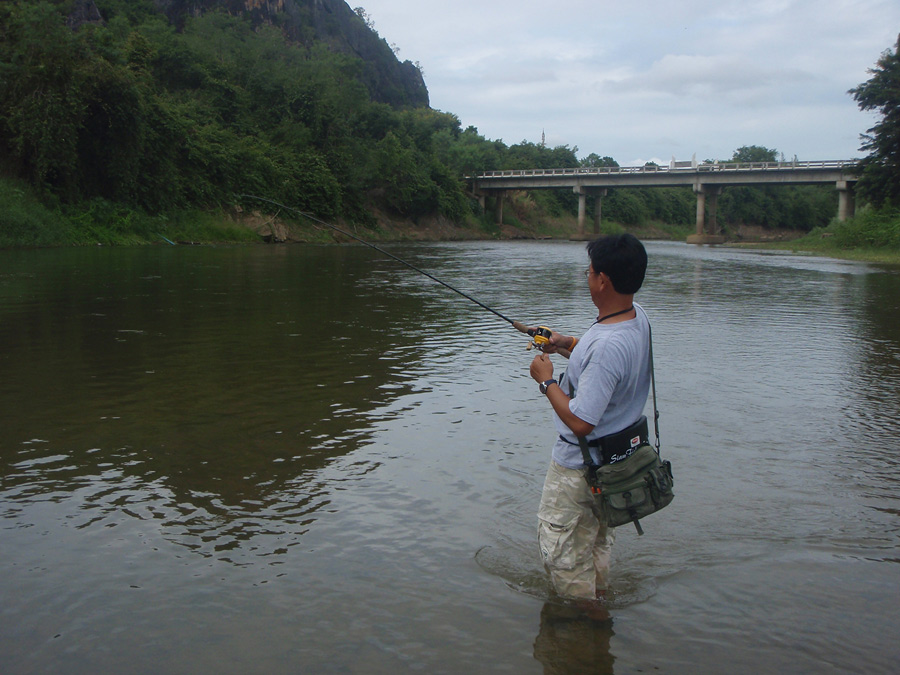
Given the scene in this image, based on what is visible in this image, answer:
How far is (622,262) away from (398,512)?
2.16 meters

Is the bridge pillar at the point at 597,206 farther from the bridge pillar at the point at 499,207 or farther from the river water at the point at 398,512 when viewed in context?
the river water at the point at 398,512

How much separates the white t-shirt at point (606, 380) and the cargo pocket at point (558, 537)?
0.22 meters

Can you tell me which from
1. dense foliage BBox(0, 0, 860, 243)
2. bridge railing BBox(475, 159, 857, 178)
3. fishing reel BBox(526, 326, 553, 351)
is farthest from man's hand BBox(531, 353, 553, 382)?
bridge railing BBox(475, 159, 857, 178)

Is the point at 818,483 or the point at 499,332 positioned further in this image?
the point at 499,332

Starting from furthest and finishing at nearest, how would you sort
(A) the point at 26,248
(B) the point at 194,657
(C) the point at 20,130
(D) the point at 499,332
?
(C) the point at 20,130
(A) the point at 26,248
(D) the point at 499,332
(B) the point at 194,657

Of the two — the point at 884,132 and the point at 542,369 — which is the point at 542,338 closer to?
the point at 542,369

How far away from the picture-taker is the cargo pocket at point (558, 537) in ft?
11.3

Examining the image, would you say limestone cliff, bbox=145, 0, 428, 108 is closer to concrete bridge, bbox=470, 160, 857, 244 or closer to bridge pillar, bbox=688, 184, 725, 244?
concrete bridge, bbox=470, 160, 857, 244

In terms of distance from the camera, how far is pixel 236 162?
169ft

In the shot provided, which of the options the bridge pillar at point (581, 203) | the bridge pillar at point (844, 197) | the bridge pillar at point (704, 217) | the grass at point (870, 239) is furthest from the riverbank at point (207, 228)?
the bridge pillar at point (581, 203)

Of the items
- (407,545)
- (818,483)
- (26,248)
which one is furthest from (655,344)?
(26,248)

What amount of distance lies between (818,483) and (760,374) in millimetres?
3829

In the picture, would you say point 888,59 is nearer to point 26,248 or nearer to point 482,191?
point 26,248

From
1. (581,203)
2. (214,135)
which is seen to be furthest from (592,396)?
(581,203)
